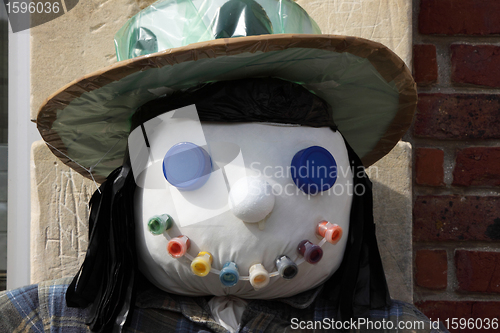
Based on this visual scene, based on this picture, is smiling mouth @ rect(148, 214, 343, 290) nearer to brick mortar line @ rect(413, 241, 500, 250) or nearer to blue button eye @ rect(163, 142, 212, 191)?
blue button eye @ rect(163, 142, 212, 191)

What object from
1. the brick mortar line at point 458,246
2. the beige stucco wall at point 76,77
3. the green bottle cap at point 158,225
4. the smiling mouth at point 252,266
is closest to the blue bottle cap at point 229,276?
the smiling mouth at point 252,266

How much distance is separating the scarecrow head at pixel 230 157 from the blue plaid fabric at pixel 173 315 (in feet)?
Answer: 0.11

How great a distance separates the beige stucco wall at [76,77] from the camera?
3.62ft

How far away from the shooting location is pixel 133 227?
2.61ft

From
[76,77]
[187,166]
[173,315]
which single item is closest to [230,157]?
[187,166]

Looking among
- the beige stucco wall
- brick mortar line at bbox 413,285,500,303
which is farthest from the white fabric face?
brick mortar line at bbox 413,285,500,303

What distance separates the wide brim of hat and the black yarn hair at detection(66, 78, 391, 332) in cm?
3

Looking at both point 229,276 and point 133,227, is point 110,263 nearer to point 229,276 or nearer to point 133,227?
point 133,227

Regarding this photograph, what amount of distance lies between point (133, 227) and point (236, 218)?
19cm

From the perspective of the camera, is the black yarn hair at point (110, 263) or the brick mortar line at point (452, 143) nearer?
the black yarn hair at point (110, 263)

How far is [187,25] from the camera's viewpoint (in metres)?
0.78

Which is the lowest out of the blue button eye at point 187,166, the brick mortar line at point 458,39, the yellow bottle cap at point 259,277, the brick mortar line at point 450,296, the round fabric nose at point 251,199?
the brick mortar line at point 450,296

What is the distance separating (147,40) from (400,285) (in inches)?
30.0

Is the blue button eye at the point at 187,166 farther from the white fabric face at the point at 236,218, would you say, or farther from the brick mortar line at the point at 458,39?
the brick mortar line at the point at 458,39
